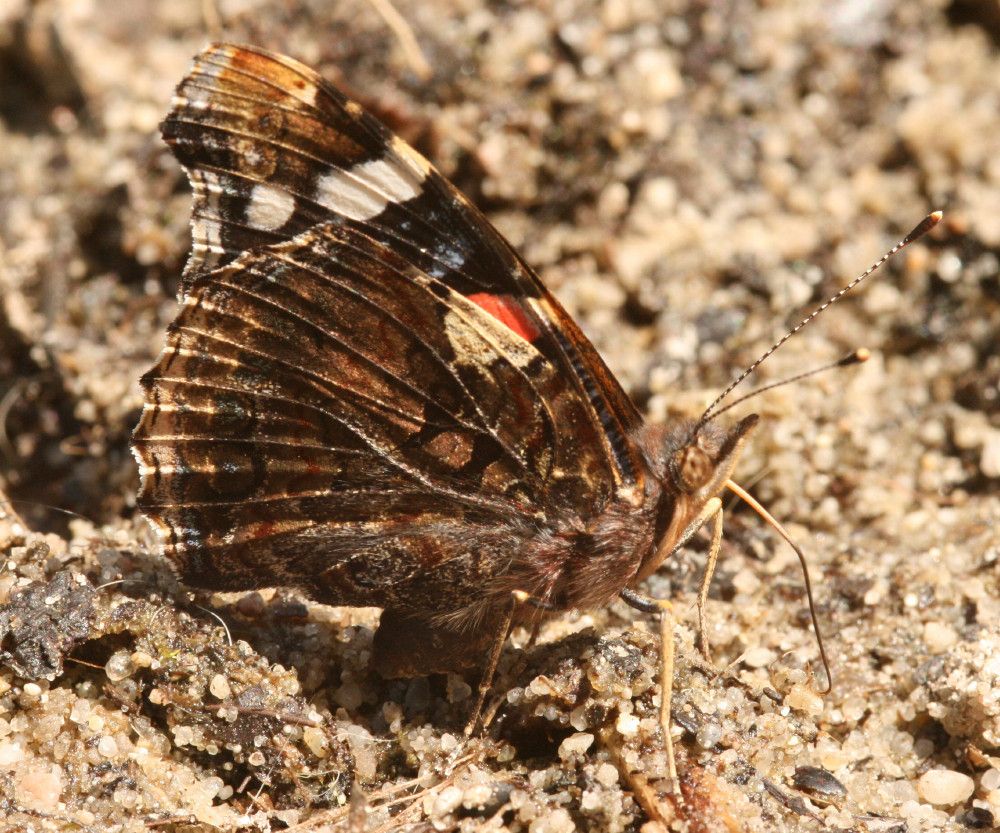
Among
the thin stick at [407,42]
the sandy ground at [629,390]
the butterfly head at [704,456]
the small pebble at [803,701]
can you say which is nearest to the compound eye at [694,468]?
the butterfly head at [704,456]

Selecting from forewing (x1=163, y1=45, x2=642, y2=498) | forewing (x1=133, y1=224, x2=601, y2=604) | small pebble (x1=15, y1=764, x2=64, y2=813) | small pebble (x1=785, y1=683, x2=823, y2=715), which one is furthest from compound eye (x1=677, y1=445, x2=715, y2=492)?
small pebble (x1=15, y1=764, x2=64, y2=813)

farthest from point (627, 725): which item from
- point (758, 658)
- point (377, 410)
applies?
point (377, 410)

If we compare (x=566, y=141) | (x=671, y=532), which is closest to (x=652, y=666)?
(x=671, y=532)

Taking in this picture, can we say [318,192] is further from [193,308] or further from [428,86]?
[428,86]

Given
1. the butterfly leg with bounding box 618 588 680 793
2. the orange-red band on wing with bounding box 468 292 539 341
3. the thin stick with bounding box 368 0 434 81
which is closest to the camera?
the butterfly leg with bounding box 618 588 680 793

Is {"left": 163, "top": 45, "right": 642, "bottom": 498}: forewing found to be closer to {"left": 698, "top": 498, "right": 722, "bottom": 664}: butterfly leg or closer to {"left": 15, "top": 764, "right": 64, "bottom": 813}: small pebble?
{"left": 698, "top": 498, "right": 722, "bottom": 664}: butterfly leg
